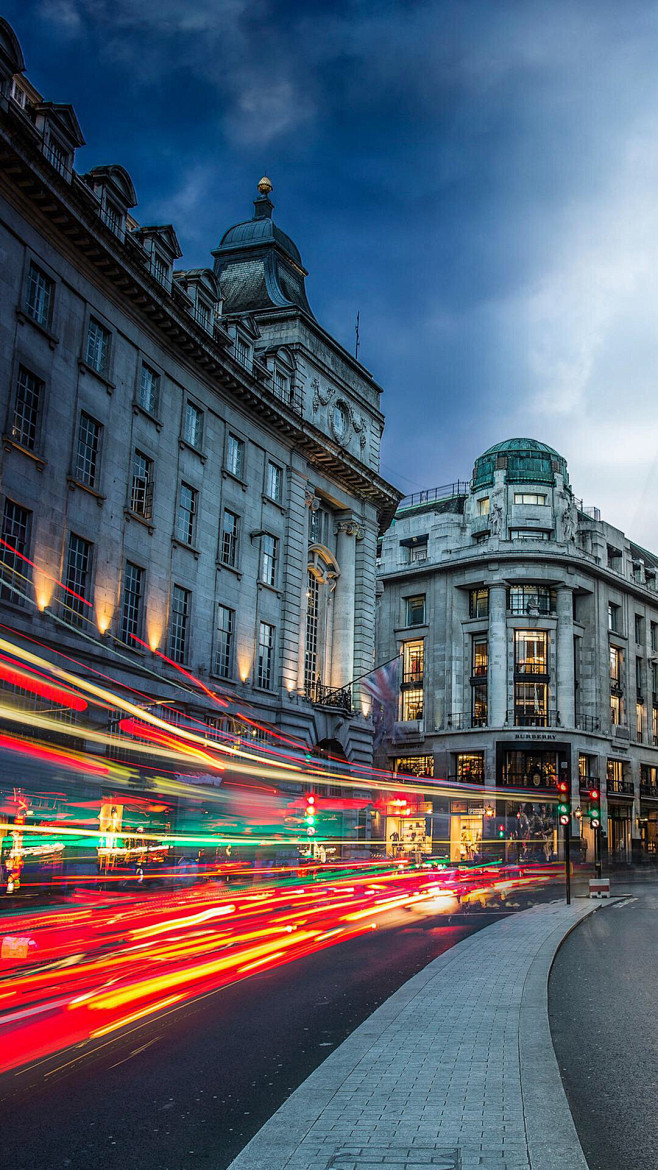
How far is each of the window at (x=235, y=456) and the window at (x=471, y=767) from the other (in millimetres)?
34958

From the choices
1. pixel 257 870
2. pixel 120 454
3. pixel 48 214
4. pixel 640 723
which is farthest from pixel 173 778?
pixel 640 723

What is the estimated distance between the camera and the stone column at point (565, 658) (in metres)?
67.9

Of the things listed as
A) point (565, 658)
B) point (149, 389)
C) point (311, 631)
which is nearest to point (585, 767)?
point (565, 658)

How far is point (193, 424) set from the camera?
3791 cm

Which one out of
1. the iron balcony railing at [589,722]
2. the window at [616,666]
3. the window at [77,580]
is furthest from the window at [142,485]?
the window at [616,666]

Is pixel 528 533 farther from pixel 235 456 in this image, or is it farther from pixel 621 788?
pixel 235 456

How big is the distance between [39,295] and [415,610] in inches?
1981

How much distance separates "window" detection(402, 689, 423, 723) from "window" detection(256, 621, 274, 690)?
3226 cm

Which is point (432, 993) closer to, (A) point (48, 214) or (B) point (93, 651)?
(B) point (93, 651)

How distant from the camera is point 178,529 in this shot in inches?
1419

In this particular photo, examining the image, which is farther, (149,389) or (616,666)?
(616,666)

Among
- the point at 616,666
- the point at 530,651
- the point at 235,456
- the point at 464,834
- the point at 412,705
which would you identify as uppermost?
the point at 235,456

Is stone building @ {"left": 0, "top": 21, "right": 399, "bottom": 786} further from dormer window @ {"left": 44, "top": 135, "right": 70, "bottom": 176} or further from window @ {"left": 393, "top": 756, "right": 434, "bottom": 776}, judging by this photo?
window @ {"left": 393, "top": 756, "right": 434, "bottom": 776}

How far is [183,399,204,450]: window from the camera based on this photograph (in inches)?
1468
